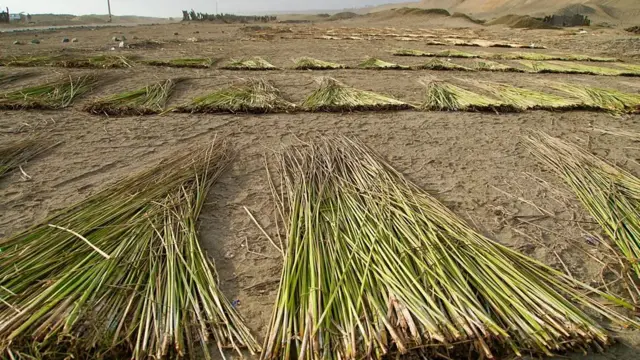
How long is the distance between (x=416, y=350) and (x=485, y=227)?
1.24 metres

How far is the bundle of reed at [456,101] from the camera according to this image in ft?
14.2

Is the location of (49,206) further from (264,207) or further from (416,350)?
(416,350)

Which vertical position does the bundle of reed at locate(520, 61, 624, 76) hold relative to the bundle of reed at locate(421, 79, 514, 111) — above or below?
above

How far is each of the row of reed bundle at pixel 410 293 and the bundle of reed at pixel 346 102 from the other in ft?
7.15

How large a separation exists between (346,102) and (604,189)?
2.65 meters

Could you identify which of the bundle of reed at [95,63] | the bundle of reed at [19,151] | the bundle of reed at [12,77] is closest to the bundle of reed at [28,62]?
the bundle of reed at [95,63]

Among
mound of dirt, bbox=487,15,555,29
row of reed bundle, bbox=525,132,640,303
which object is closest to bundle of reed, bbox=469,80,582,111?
row of reed bundle, bbox=525,132,640,303

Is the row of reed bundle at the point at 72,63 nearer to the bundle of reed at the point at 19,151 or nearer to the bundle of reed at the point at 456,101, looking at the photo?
the bundle of reed at the point at 19,151

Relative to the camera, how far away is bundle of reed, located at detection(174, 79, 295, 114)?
13.4ft

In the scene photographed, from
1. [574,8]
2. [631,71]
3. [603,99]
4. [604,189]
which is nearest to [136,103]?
[604,189]

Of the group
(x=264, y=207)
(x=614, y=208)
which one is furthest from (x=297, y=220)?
(x=614, y=208)

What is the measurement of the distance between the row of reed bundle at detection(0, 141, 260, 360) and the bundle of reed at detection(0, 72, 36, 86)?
4.01m

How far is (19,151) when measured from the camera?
292cm

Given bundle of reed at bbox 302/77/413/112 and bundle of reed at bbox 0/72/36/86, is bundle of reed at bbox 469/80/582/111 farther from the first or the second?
bundle of reed at bbox 0/72/36/86
